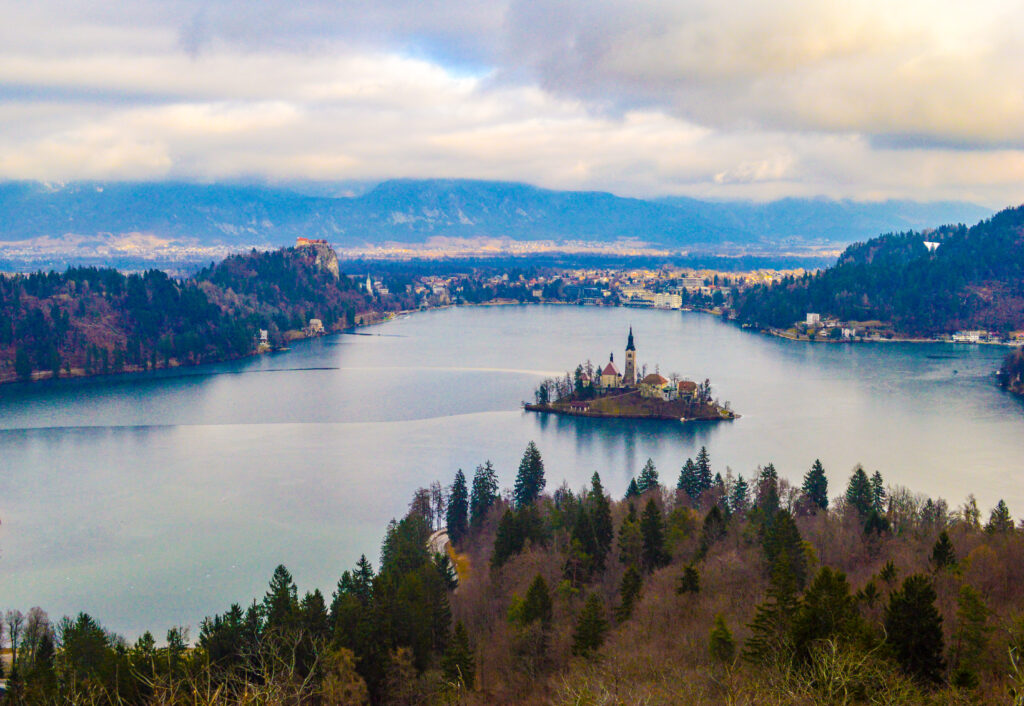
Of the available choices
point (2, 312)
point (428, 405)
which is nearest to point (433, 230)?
point (2, 312)

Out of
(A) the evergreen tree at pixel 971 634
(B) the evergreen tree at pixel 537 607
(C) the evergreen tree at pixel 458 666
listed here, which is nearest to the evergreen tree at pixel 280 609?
(C) the evergreen tree at pixel 458 666

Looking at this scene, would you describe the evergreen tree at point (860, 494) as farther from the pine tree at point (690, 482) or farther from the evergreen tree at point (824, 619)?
the evergreen tree at point (824, 619)

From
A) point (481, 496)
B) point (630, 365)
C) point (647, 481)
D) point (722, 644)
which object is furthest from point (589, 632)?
point (630, 365)

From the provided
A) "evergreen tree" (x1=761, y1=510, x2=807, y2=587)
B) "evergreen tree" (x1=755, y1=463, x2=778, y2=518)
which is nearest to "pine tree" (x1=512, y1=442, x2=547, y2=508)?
"evergreen tree" (x1=755, y1=463, x2=778, y2=518)

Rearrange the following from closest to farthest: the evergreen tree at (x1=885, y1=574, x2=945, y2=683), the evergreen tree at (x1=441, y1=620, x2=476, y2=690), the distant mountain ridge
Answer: the evergreen tree at (x1=885, y1=574, x2=945, y2=683) < the evergreen tree at (x1=441, y1=620, x2=476, y2=690) < the distant mountain ridge

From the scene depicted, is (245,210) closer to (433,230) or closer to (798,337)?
(433,230)

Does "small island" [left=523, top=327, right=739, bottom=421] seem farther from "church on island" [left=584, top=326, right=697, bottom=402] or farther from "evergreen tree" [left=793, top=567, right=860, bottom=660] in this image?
"evergreen tree" [left=793, top=567, right=860, bottom=660]
